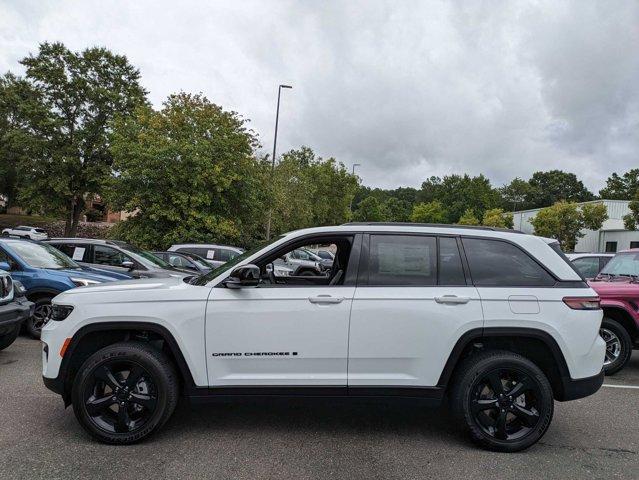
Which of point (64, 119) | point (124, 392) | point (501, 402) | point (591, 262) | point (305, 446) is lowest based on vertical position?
point (305, 446)

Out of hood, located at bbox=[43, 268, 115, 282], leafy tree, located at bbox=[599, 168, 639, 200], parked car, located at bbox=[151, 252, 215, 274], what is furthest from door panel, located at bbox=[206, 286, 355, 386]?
leafy tree, located at bbox=[599, 168, 639, 200]

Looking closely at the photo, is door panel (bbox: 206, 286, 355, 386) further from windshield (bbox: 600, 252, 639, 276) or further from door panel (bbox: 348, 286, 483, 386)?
windshield (bbox: 600, 252, 639, 276)

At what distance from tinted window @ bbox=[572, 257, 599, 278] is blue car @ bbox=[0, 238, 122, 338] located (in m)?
9.01

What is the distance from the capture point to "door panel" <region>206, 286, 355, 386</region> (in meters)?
3.72

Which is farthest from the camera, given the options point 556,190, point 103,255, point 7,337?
point 556,190

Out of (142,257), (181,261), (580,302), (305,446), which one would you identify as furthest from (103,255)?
(580,302)

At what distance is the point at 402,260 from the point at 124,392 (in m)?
2.43

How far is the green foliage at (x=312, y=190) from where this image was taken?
37.1 m

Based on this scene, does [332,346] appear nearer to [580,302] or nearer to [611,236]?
[580,302]

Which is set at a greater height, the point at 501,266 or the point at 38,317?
the point at 501,266

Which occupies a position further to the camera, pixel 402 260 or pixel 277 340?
pixel 402 260

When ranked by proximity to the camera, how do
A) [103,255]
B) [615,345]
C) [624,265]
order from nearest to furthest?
[615,345] < [624,265] < [103,255]

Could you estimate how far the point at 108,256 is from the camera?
9883 millimetres

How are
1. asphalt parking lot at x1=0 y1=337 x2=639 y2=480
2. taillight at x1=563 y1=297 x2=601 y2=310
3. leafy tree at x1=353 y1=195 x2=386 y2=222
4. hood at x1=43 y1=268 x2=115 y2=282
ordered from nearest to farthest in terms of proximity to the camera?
asphalt parking lot at x1=0 y1=337 x2=639 y2=480, taillight at x1=563 y1=297 x2=601 y2=310, hood at x1=43 y1=268 x2=115 y2=282, leafy tree at x1=353 y1=195 x2=386 y2=222
